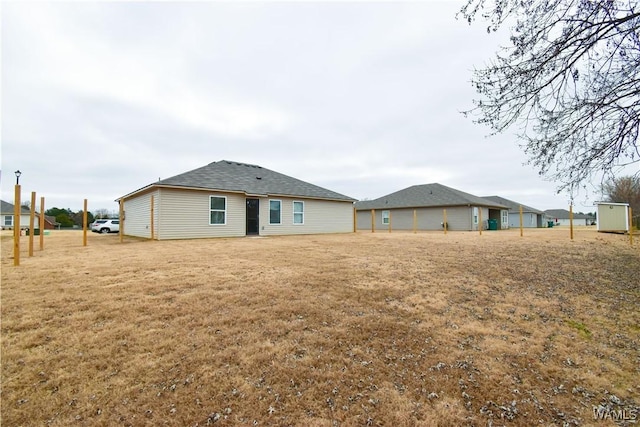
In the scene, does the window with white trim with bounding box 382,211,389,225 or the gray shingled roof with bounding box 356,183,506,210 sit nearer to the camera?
the gray shingled roof with bounding box 356,183,506,210

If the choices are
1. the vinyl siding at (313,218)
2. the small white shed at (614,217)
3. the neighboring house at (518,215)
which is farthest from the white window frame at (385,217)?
the neighboring house at (518,215)

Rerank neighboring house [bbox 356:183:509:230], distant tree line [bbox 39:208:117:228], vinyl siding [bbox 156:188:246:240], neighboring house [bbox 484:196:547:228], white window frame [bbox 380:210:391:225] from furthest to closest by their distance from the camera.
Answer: neighboring house [bbox 484:196:547:228]
distant tree line [bbox 39:208:117:228]
white window frame [bbox 380:210:391:225]
neighboring house [bbox 356:183:509:230]
vinyl siding [bbox 156:188:246:240]

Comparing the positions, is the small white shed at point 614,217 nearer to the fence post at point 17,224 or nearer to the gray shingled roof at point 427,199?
the gray shingled roof at point 427,199

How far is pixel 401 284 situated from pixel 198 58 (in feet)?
35.7

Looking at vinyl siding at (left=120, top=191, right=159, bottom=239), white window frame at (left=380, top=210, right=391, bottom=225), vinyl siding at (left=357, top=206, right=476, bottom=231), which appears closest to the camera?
vinyl siding at (left=120, top=191, right=159, bottom=239)

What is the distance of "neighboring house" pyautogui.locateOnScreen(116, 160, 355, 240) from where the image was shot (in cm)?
1277

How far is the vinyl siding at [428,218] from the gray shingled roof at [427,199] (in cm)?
62

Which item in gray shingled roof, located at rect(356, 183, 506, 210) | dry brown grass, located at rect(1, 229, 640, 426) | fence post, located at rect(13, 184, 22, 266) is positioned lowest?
dry brown grass, located at rect(1, 229, 640, 426)

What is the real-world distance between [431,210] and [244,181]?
17444 millimetres

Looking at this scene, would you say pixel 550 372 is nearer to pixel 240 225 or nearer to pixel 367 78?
pixel 367 78

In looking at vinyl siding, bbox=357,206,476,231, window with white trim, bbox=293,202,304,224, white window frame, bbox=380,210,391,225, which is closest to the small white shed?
vinyl siding, bbox=357,206,476,231

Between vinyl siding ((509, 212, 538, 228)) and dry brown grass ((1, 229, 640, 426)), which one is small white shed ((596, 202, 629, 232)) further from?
dry brown grass ((1, 229, 640, 426))

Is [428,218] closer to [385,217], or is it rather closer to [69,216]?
[385,217]

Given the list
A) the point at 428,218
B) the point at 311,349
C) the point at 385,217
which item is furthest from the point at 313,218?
the point at 311,349
